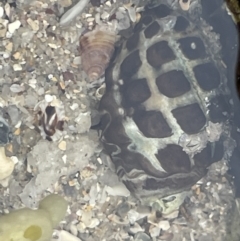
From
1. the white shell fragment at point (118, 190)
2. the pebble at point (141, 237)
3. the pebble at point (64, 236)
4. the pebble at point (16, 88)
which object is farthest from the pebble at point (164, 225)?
the pebble at point (16, 88)

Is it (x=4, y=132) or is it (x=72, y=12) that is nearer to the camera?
(x=4, y=132)

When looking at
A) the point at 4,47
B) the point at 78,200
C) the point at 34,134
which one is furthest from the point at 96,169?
the point at 4,47

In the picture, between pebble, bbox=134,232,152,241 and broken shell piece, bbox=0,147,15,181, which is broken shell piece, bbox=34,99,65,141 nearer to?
broken shell piece, bbox=0,147,15,181

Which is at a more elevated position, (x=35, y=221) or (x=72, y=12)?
(x=72, y=12)

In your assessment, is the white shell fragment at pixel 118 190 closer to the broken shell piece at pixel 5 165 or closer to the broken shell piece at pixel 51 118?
the broken shell piece at pixel 51 118

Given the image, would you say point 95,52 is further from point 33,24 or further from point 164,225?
point 164,225

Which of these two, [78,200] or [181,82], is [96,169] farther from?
[181,82]

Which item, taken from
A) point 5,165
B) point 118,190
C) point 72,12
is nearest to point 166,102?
point 118,190
